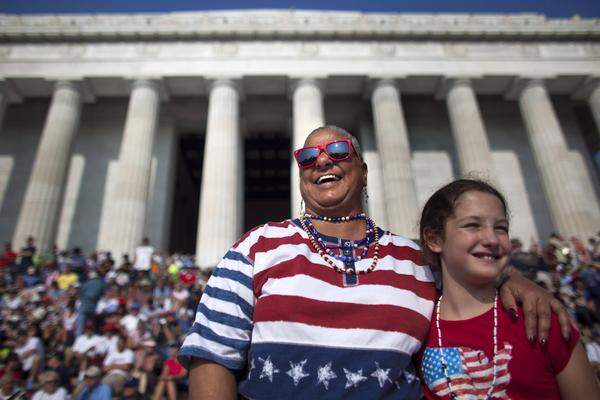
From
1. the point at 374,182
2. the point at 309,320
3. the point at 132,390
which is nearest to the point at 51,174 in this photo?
the point at 132,390

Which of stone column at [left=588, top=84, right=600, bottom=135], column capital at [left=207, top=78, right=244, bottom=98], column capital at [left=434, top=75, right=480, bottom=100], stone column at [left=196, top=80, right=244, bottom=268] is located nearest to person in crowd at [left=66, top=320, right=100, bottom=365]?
stone column at [left=196, top=80, right=244, bottom=268]

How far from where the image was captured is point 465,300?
9.17ft

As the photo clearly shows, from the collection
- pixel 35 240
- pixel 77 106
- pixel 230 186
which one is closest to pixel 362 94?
pixel 230 186

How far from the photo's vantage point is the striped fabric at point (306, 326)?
7.67ft

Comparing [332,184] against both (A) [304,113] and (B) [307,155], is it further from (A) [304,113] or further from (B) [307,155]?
(A) [304,113]

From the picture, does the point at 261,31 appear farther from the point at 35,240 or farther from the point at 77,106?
the point at 35,240

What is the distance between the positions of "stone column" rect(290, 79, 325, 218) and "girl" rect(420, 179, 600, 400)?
2024 cm

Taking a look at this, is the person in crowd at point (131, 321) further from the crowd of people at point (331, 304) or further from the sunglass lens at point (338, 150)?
the sunglass lens at point (338, 150)

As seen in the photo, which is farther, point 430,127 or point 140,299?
point 430,127

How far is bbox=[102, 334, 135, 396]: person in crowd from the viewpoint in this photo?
33.0 ft

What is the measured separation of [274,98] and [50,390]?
24.0 m

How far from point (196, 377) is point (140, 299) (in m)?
14.0

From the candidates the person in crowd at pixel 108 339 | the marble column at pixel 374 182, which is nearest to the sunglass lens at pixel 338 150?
the person in crowd at pixel 108 339

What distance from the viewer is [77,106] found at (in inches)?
1037
